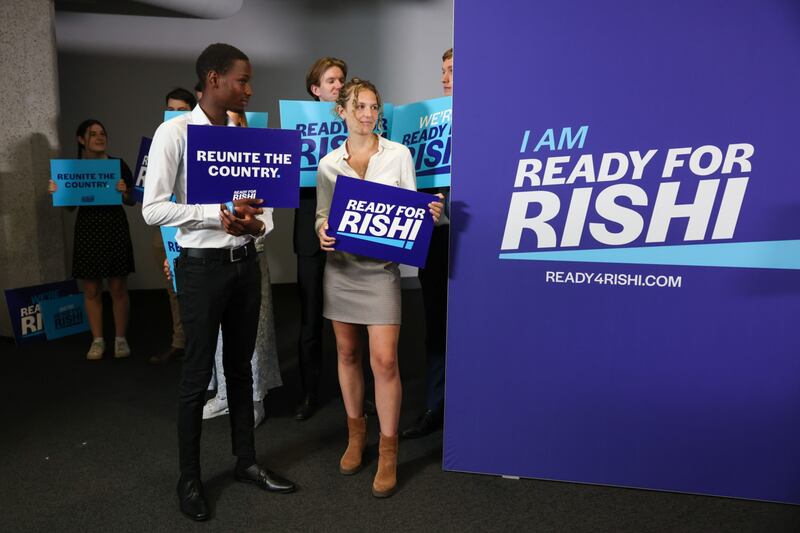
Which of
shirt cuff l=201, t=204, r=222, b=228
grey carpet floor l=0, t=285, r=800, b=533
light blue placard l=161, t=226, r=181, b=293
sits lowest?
grey carpet floor l=0, t=285, r=800, b=533

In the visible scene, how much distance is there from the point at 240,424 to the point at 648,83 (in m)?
2.03

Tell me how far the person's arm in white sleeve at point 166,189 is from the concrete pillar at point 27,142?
10.8 ft

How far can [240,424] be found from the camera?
251 centimetres

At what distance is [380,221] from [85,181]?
8.70 ft

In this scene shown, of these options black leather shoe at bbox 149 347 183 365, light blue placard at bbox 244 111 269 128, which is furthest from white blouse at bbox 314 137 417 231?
black leather shoe at bbox 149 347 183 365

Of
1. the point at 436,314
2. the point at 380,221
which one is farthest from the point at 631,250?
the point at 436,314

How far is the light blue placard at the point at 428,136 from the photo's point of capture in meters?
2.91

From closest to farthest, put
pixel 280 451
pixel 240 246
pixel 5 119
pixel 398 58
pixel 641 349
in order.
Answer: pixel 240 246 < pixel 641 349 < pixel 280 451 < pixel 5 119 < pixel 398 58

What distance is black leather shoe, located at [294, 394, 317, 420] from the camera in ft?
10.8

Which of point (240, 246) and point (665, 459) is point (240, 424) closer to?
point (240, 246)

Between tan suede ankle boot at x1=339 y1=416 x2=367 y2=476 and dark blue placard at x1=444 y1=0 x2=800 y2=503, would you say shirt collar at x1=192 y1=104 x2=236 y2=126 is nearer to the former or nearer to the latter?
dark blue placard at x1=444 y1=0 x2=800 y2=503

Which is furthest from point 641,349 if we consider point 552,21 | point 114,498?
point 114,498

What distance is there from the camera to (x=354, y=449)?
271 cm

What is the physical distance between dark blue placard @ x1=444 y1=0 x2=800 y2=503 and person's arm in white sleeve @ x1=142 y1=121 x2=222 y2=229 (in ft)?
3.31
